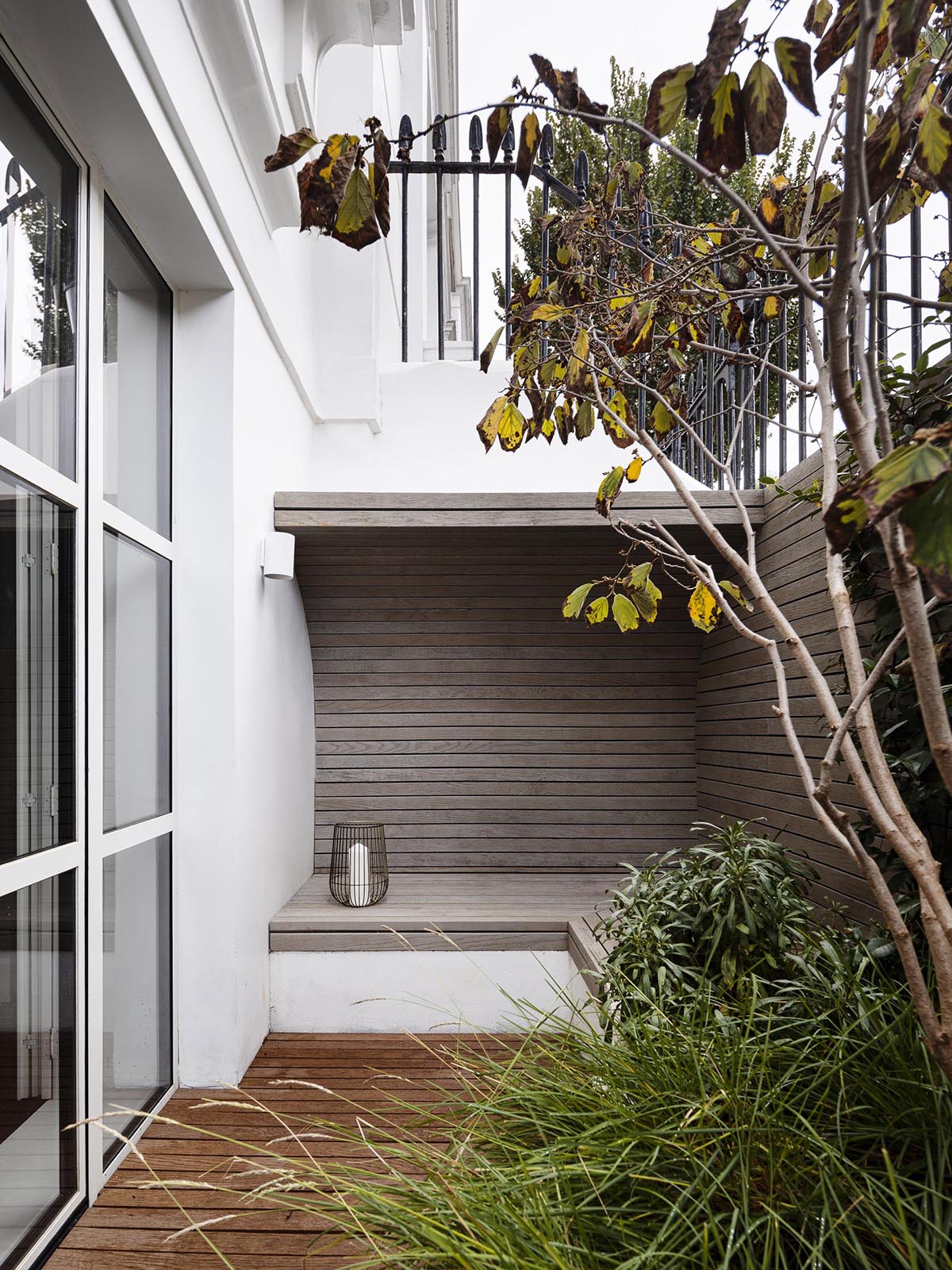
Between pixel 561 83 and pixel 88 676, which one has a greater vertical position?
pixel 561 83

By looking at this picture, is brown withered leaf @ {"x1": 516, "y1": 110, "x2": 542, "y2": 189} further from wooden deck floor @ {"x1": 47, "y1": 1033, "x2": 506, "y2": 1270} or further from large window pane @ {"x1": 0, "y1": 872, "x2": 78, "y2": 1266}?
large window pane @ {"x1": 0, "y1": 872, "x2": 78, "y2": 1266}

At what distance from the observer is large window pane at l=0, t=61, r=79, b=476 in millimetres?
1662

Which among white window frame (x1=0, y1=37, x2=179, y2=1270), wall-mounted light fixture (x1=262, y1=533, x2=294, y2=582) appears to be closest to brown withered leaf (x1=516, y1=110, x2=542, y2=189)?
white window frame (x1=0, y1=37, x2=179, y2=1270)

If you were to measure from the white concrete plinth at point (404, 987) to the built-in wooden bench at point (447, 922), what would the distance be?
0.04m

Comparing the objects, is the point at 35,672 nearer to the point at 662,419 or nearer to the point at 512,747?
the point at 662,419

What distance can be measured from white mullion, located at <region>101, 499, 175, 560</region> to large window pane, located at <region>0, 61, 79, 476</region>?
207mm

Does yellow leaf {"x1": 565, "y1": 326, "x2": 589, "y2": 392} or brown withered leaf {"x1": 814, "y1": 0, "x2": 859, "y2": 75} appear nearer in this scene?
brown withered leaf {"x1": 814, "y1": 0, "x2": 859, "y2": 75}

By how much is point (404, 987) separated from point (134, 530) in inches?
74.9

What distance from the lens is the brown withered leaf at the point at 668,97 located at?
100 cm

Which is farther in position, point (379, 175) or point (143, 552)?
point (143, 552)

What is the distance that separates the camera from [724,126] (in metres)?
0.97

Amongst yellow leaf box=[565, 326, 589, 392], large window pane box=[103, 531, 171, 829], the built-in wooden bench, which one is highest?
yellow leaf box=[565, 326, 589, 392]

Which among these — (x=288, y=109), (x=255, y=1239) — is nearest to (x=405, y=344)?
(x=288, y=109)

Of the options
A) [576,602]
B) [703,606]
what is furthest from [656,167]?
[576,602]
